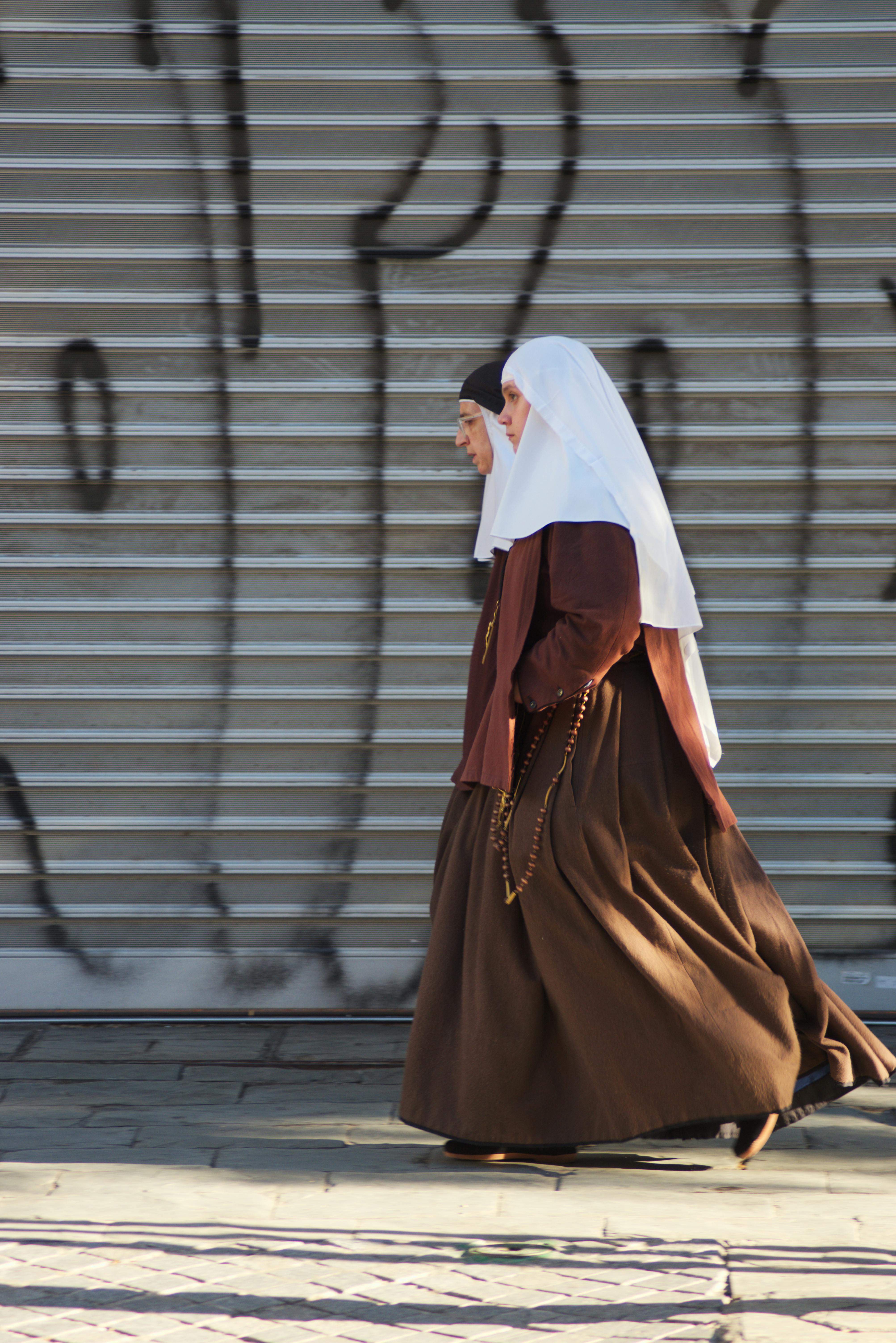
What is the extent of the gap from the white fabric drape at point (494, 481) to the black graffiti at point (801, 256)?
48.2 inches

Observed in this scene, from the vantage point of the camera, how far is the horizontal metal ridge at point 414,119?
4.17 m

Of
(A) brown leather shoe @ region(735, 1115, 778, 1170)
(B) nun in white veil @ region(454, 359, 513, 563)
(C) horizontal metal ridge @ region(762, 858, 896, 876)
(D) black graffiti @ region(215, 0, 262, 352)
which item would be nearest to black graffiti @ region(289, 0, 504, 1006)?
(D) black graffiti @ region(215, 0, 262, 352)

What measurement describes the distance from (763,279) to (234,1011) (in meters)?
2.77

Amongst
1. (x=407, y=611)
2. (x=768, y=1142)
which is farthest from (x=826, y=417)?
(x=768, y=1142)

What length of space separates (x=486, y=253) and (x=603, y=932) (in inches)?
85.6

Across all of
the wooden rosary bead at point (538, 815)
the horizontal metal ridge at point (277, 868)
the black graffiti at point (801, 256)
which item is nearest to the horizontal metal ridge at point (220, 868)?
the horizontal metal ridge at point (277, 868)

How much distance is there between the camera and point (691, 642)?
3365 mm

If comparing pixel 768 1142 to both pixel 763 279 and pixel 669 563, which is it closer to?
pixel 669 563

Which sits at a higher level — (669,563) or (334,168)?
(334,168)

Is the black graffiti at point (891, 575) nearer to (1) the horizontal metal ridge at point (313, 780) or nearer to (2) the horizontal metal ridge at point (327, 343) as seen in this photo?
(1) the horizontal metal ridge at point (313, 780)

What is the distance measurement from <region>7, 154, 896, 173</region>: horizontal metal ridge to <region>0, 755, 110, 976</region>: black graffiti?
181 cm

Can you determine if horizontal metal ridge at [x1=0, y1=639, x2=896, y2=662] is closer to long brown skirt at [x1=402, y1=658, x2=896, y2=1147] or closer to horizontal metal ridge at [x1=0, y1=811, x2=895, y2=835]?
horizontal metal ridge at [x1=0, y1=811, x2=895, y2=835]

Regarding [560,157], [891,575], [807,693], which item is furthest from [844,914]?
[560,157]

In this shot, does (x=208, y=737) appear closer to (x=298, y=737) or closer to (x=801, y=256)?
(x=298, y=737)
